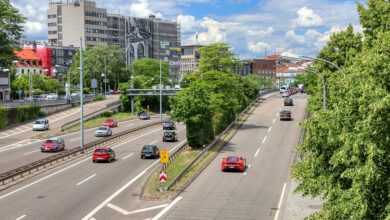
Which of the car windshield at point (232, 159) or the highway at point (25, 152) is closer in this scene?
the car windshield at point (232, 159)

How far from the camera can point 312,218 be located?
50.5ft

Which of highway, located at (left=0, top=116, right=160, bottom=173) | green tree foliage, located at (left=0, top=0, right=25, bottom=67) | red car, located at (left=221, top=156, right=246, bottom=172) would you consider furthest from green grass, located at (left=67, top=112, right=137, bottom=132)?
red car, located at (left=221, top=156, right=246, bottom=172)

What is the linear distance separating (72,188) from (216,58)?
135 ft

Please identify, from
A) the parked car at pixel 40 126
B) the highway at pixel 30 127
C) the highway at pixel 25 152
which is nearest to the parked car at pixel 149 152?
the highway at pixel 25 152

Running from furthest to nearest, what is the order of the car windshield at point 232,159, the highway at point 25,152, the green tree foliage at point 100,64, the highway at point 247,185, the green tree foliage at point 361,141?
the green tree foliage at point 100,64
the highway at point 25,152
the car windshield at point 232,159
the highway at point 247,185
the green tree foliage at point 361,141

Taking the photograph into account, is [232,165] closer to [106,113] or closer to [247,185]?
[247,185]

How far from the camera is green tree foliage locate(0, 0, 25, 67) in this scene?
248 ft

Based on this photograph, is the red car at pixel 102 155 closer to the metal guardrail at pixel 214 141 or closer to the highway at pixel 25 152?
the highway at pixel 25 152

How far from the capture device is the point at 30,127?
251ft

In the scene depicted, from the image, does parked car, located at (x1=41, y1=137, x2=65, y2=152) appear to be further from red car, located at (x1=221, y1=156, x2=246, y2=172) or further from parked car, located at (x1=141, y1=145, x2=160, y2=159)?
red car, located at (x1=221, y1=156, x2=246, y2=172)

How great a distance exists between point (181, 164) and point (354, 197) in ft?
99.9

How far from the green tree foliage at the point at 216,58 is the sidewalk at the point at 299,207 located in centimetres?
4080

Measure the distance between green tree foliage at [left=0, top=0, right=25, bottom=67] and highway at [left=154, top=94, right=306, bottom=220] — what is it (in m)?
35.9

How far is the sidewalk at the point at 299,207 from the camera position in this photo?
89.9 ft
